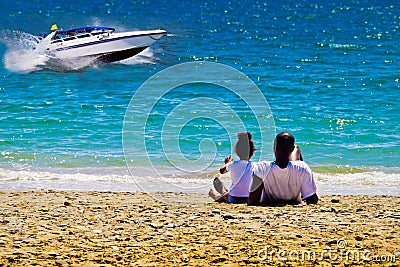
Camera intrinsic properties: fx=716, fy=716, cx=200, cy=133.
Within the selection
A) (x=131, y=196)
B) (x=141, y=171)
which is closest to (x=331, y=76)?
(x=141, y=171)

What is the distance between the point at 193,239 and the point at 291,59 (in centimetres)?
2110

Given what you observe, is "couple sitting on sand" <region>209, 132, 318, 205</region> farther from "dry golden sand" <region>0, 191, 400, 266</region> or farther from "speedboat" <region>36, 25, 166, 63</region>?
"speedboat" <region>36, 25, 166, 63</region>

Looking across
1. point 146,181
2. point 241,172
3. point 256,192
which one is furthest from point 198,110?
point 256,192

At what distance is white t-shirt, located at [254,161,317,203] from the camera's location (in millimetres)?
8281

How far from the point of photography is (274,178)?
8.37 metres

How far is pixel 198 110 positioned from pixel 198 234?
1150cm

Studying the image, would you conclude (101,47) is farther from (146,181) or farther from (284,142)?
(284,142)

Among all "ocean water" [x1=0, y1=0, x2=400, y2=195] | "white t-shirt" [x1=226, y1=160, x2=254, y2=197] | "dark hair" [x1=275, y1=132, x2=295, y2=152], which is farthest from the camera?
"ocean water" [x1=0, y1=0, x2=400, y2=195]

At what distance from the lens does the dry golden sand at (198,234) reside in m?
6.17

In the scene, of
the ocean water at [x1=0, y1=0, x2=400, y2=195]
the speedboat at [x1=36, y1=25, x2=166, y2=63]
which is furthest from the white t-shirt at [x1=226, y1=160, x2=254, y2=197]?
the speedboat at [x1=36, y1=25, x2=166, y2=63]

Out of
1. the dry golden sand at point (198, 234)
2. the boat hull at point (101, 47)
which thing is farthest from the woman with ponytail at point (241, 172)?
the boat hull at point (101, 47)

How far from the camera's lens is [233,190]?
28.9 ft

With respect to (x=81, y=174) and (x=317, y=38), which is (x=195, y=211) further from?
(x=317, y=38)

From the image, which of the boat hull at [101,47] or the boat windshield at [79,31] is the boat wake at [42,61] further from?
the boat windshield at [79,31]
